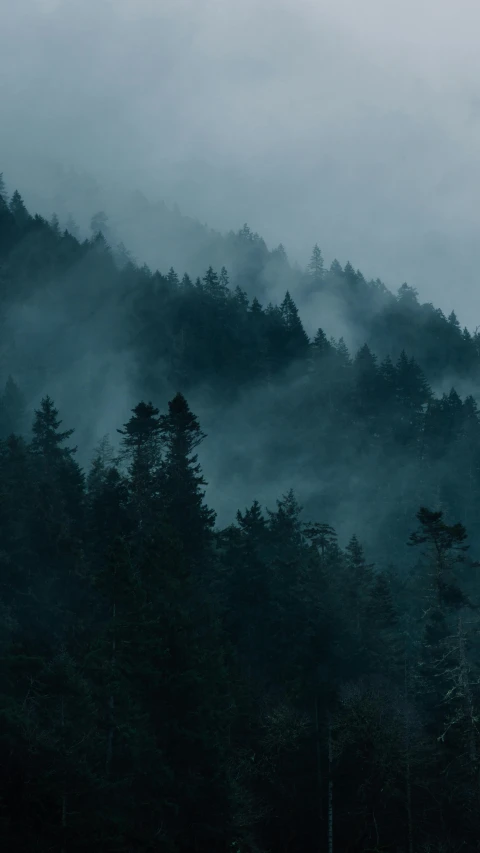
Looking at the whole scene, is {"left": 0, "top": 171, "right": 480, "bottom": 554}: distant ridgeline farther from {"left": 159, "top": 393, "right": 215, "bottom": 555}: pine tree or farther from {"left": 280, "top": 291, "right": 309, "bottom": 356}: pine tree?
{"left": 159, "top": 393, "right": 215, "bottom": 555}: pine tree

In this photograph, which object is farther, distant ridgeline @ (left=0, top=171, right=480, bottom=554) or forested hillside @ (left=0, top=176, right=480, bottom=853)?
distant ridgeline @ (left=0, top=171, right=480, bottom=554)

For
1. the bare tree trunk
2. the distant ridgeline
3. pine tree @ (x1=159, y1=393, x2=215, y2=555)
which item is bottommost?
the bare tree trunk

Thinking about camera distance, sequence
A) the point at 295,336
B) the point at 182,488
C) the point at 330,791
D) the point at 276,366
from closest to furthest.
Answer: the point at 330,791, the point at 182,488, the point at 276,366, the point at 295,336

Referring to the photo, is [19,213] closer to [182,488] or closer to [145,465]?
[145,465]

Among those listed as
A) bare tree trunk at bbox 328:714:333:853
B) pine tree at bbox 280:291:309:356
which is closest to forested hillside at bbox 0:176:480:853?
bare tree trunk at bbox 328:714:333:853

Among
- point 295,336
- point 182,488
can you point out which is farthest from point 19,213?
point 182,488

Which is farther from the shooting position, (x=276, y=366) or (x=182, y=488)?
(x=276, y=366)

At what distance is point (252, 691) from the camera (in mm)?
45938

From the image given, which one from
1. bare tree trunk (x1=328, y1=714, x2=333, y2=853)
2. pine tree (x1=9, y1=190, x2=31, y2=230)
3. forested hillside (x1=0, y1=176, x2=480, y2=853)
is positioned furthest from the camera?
pine tree (x1=9, y1=190, x2=31, y2=230)

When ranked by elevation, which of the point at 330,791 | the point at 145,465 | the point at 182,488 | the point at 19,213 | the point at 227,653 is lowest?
the point at 330,791

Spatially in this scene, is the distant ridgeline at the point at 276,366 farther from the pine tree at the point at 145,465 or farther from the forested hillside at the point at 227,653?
the pine tree at the point at 145,465

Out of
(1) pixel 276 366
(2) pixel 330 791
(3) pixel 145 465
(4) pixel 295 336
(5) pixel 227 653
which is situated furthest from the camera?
(4) pixel 295 336

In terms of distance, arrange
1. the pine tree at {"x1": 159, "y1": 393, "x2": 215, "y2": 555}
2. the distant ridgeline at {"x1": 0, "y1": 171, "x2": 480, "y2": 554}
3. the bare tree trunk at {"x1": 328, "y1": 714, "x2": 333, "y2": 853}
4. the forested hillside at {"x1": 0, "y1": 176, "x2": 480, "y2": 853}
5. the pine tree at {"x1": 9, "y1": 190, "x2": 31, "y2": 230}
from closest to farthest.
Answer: the forested hillside at {"x1": 0, "y1": 176, "x2": 480, "y2": 853}, the bare tree trunk at {"x1": 328, "y1": 714, "x2": 333, "y2": 853}, the pine tree at {"x1": 159, "y1": 393, "x2": 215, "y2": 555}, the distant ridgeline at {"x1": 0, "y1": 171, "x2": 480, "y2": 554}, the pine tree at {"x1": 9, "y1": 190, "x2": 31, "y2": 230}

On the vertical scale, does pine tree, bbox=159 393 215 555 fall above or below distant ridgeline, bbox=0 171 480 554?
below
